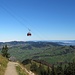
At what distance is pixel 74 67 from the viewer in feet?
623

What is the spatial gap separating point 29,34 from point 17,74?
10848mm

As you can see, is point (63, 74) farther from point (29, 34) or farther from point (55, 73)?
point (29, 34)

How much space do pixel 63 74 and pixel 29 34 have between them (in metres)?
166

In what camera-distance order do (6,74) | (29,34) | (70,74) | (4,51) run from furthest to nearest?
(70,74) → (4,51) → (29,34) → (6,74)

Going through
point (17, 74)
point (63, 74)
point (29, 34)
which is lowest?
point (63, 74)

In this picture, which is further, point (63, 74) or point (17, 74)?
point (63, 74)

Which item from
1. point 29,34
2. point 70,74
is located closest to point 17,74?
point 29,34

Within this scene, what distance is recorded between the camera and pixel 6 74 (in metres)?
30.3

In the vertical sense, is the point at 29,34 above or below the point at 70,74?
above

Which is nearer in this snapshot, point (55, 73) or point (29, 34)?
point (29, 34)

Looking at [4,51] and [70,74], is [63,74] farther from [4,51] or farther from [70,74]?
[4,51]

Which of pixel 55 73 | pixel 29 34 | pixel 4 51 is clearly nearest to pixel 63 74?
pixel 55 73

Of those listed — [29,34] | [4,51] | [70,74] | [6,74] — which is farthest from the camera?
[70,74]

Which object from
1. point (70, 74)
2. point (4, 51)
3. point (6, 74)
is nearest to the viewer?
point (6, 74)
